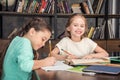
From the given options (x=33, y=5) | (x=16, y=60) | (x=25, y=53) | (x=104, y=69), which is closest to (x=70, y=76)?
(x=104, y=69)

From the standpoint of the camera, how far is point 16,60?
156cm

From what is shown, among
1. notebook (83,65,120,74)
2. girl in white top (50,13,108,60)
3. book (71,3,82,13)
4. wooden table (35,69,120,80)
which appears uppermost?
book (71,3,82,13)

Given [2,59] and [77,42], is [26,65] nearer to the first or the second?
[2,59]

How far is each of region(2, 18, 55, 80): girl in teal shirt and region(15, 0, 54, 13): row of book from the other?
5.71ft

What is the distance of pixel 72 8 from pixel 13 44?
2.04 metres

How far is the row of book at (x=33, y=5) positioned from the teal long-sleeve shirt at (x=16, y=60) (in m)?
1.80

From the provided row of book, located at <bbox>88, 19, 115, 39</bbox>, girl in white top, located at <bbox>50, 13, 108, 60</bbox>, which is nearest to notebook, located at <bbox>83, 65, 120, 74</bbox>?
girl in white top, located at <bbox>50, 13, 108, 60</bbox>

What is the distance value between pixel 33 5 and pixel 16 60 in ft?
6.26

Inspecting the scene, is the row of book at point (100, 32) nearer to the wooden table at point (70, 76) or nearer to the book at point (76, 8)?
the book at point (76, 8)

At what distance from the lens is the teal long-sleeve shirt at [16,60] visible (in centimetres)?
149

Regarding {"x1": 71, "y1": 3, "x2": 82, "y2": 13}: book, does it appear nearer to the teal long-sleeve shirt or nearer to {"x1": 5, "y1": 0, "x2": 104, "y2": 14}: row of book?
{"x1": 5, "y1": 0, "x2": 104, "y2": 14}: row of book

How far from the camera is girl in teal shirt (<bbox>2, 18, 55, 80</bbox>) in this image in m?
1.47

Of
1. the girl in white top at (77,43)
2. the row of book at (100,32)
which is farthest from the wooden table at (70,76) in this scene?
the row of book at (100,32)

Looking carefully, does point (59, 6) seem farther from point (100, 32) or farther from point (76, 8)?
point (100, 32)
